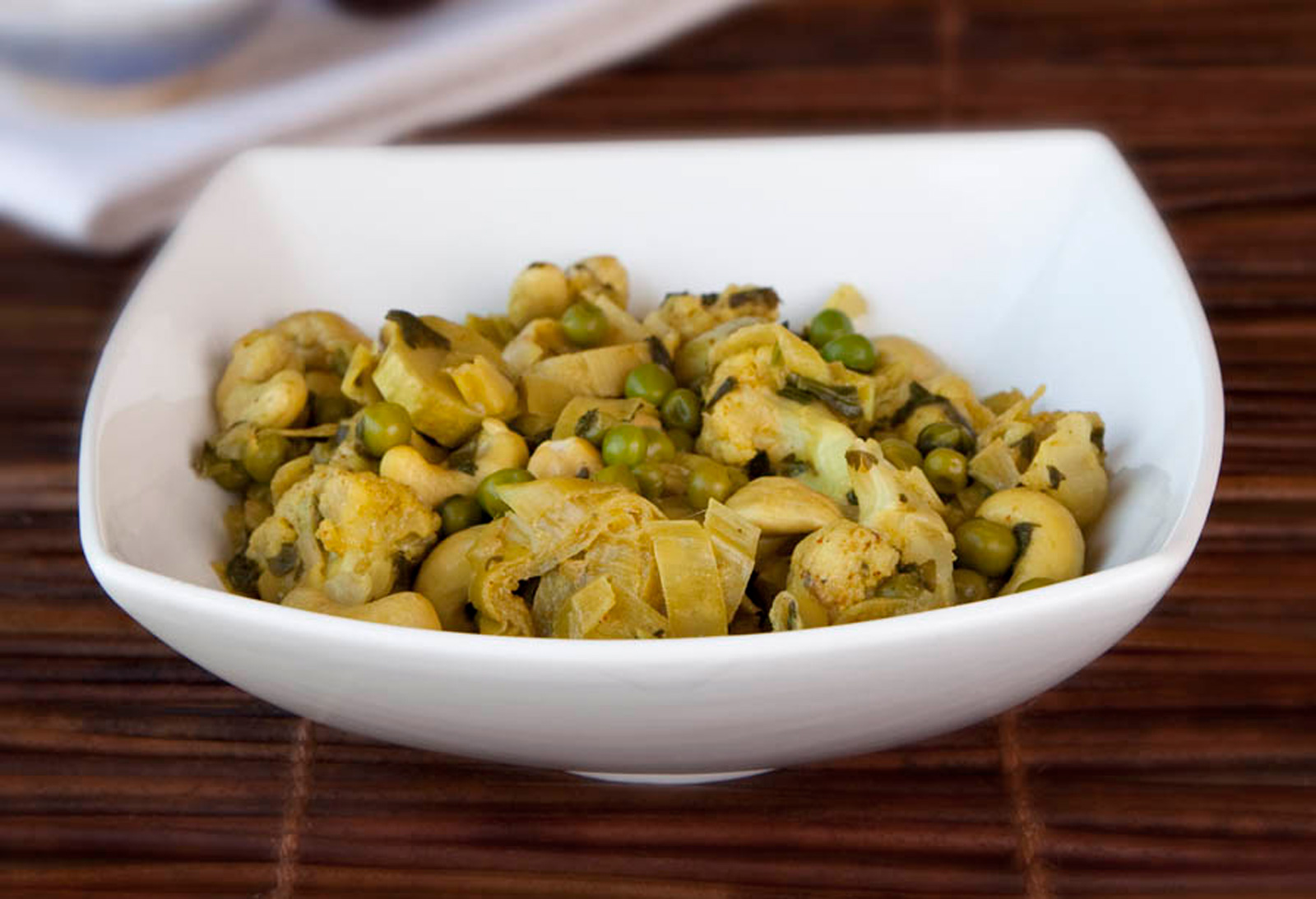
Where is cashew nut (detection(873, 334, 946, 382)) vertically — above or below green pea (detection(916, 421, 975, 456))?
below

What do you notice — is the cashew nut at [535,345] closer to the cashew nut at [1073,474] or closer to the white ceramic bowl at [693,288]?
the white ceramic bowl at [693,288]

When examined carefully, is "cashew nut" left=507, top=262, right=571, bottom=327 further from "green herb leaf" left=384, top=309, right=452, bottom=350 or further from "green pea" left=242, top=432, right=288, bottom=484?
"green pea" left=242, top=432, right=288, bottom=484

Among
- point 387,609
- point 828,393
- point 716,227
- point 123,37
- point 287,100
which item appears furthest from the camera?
point 287,100

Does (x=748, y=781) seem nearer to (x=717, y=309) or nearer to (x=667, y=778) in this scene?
(x=667, y=778)

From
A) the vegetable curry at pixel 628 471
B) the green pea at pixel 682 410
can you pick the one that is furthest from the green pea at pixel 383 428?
the green pea at pixel 682 410

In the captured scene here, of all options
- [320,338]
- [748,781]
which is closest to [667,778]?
[748,781]

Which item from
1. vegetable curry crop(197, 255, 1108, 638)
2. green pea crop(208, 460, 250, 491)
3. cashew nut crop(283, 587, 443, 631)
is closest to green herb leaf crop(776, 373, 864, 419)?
vegetable curry crop(197, 255, 1108, 638)
